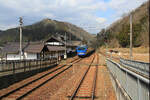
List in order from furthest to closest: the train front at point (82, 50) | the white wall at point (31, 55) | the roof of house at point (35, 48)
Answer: the train front at point (82, 50) < the white wall at point (31, 55) < the roof of house at point (35, 48)

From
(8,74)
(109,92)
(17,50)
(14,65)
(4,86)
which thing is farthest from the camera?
(17,50)

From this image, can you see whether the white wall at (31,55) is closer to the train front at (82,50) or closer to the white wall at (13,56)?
the white wall at (13,56)

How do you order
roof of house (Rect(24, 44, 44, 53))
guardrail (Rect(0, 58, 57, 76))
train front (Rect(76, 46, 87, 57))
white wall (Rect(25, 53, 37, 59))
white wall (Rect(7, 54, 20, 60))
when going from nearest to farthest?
guardrail (Rect(0, 58, 57, 76)) < roof of house (Rect(24, 44, 44, 53)) < white wall (Rect(25, 53, 37, 59)) < white wall (Rect(7, 54, 20, 60)) < train front (Rect(76, 46, 87, 57))

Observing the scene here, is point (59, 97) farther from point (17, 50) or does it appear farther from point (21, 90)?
point (17, 50)

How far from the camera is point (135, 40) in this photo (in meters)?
65.2

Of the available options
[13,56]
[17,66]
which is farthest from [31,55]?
[17,66]

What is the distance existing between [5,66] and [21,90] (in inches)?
120

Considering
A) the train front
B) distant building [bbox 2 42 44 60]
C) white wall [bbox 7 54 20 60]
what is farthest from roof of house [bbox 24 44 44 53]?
the train front

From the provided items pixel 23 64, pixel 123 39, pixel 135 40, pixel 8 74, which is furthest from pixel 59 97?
pixel 123 39

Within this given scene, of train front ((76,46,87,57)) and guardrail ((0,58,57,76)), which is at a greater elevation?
train front ((76,46,87,57))

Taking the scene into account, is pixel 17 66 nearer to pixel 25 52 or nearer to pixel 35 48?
pixel 25 52

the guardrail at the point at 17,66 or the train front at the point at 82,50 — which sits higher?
the train front at the point at 82,50

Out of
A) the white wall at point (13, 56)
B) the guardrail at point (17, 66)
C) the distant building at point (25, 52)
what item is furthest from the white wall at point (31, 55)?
the guardrail at point (17, 66)

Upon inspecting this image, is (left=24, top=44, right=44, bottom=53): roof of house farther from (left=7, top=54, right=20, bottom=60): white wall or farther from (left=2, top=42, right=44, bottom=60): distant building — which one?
(left=7, top=54, right=20, bottom=60): white wall
